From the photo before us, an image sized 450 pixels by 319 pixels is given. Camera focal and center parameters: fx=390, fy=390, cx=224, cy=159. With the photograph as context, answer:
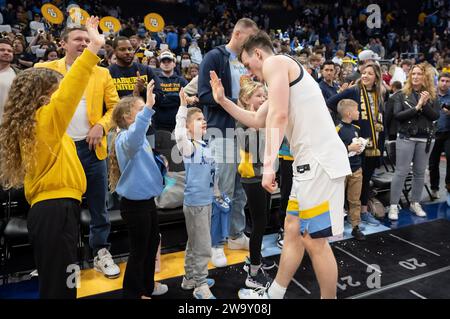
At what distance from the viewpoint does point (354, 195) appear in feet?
14.2

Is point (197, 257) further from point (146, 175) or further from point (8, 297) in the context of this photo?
point (8, 297)

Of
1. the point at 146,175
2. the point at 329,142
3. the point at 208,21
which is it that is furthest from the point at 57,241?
the point at 208,21

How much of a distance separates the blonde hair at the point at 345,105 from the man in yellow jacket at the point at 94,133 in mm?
2314

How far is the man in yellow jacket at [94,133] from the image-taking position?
3174 mm

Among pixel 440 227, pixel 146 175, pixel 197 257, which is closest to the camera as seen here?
pixel 146 175

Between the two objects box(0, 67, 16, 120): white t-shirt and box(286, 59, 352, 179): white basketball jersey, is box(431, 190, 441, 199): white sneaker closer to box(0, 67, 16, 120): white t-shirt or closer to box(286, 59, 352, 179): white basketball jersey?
box(286, 59, 352, 179): white basketball jersey

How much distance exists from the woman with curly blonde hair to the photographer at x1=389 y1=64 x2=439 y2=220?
3928mm

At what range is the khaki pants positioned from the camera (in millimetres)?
4266

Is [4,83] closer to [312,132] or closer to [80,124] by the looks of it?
[80,124]

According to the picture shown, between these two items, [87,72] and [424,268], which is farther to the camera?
[424,268]

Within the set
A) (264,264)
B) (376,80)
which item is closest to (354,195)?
(376,80)

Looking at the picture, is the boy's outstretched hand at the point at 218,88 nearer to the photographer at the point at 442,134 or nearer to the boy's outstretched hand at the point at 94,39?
the boy's outstretched hand at the point at 94,39

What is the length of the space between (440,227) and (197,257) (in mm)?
3172
